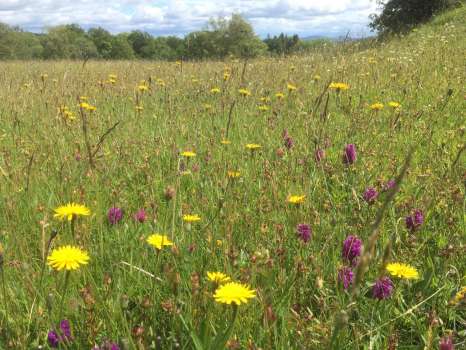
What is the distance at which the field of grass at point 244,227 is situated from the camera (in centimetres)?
133

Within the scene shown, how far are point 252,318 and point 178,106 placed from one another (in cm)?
340

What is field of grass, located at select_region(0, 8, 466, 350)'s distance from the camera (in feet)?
4.37

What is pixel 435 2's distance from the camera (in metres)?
16.9

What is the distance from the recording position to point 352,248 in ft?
5.10

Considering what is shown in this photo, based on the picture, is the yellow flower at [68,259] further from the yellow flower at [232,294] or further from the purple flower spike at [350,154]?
the purple flower spike at [350,154]

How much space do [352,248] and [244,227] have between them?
623mm

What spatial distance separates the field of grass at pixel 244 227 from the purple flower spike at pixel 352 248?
0.04 ft

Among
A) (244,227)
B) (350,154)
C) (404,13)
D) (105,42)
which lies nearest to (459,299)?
(244,227)

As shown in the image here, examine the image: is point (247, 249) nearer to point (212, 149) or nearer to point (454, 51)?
point (212, 149)

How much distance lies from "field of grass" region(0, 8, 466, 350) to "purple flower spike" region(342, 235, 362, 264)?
0.01 m

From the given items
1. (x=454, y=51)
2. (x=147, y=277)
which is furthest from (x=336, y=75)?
(x=147, y=277)

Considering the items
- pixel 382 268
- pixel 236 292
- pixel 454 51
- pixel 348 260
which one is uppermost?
pixel 454 51

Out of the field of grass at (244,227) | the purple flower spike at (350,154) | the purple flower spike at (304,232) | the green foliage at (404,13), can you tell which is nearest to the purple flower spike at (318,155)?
the field of grass at (244,227)

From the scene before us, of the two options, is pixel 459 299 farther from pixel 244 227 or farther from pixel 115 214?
pixel 115 214
